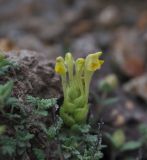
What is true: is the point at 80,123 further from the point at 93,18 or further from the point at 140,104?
the point at 93,18

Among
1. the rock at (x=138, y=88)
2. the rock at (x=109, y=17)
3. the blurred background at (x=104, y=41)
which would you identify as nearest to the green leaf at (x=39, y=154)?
the blurred background at (x=104, y=41)

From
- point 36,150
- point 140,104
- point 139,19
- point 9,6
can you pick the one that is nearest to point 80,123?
point 36,150

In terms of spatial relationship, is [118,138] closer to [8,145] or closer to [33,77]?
[33,77]

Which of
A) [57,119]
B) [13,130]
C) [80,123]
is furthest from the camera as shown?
[80,123]

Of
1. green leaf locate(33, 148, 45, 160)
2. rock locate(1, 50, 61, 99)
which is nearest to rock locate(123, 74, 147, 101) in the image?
rock locate(1, 50, 61, 99)

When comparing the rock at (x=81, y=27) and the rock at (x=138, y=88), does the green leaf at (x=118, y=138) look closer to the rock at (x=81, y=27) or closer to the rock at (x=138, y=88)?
the rock at (x=138, y=88)

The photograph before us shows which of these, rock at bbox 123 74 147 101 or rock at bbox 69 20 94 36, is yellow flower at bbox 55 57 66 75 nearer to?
rock at bbox 123 74 147 101
